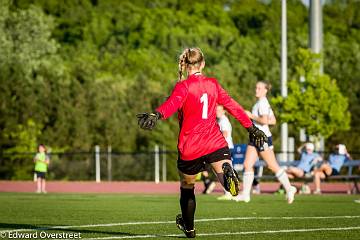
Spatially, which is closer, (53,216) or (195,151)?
(195,151)

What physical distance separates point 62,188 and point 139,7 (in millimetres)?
72728

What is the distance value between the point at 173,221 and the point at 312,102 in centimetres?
2651

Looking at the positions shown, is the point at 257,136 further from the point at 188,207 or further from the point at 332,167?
the point at 332,167

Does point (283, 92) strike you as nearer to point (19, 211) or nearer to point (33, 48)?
point (19, 211)

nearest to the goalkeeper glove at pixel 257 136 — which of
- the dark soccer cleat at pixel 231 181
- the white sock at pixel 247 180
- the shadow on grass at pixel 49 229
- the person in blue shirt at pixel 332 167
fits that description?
the dark soccer cleat at pixel 231 181

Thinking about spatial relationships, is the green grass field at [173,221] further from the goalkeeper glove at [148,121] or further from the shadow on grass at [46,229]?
the goalkeeper glove at [148,121]

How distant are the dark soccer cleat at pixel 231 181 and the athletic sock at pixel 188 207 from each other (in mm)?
605

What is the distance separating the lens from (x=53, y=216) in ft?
50.4

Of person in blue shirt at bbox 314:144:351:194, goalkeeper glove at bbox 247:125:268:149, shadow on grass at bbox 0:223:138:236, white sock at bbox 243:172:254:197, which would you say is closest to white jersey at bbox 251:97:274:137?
white sock at bbox 243:172:254:197

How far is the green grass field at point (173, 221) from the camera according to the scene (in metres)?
11.6

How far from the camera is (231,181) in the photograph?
1076 centimetres

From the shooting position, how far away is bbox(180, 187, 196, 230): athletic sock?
11.2 metres

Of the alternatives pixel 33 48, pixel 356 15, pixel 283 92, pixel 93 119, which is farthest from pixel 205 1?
pixel 283 92

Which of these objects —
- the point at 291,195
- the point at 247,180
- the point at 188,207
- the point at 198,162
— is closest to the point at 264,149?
the point at 291,195
